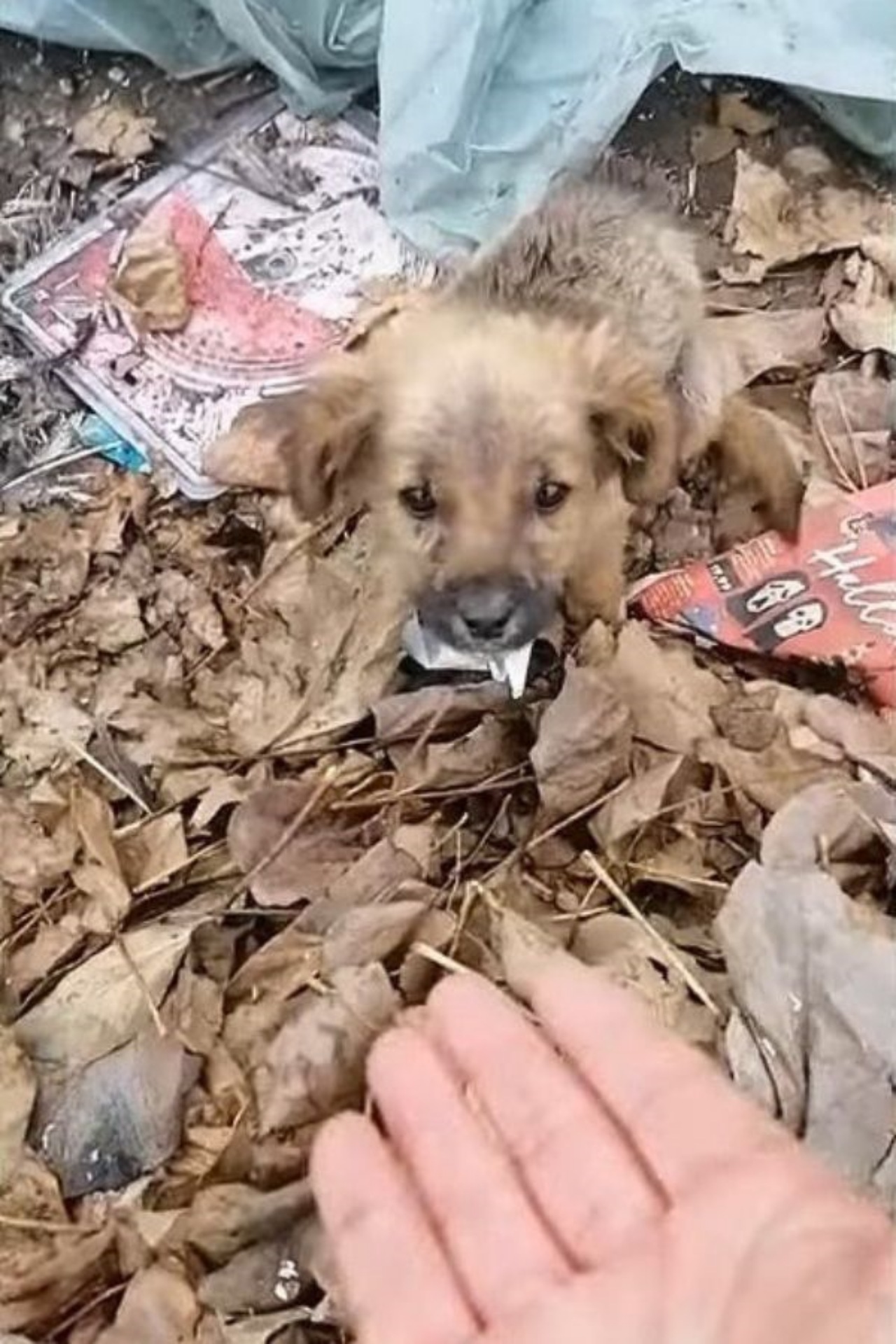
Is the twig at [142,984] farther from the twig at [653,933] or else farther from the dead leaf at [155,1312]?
the twig at [653,933]

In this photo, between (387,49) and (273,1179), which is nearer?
(273,1179)

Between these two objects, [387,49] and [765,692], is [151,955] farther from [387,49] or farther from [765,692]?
[387,49]

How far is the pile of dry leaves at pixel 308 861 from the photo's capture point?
2.32m

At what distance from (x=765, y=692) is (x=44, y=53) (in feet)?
4.92

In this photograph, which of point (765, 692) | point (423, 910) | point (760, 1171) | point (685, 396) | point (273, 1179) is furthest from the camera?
point (685, 396)

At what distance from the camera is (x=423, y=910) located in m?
2.54

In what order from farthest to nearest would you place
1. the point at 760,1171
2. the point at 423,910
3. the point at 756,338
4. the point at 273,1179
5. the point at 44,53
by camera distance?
the point at 44,53 < the point at 756,338 < the point at 423,910 < the point at 273,1179 < the point at 760,1171

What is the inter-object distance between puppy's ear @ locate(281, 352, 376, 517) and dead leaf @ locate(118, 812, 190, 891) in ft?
1.38

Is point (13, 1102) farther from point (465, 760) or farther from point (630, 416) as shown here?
point (630, 416)

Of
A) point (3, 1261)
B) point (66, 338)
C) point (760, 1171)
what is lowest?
point (3, 1261)

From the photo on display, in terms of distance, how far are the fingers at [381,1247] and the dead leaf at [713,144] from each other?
6.11ft

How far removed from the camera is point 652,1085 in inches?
75.8

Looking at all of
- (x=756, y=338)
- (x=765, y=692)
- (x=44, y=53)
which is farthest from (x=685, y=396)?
(x=44, y=53)

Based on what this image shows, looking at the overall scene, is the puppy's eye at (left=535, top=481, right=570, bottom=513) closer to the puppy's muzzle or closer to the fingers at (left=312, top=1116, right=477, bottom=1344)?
the puppy's muzzle
